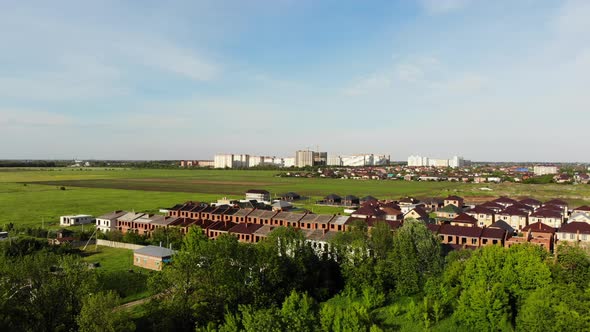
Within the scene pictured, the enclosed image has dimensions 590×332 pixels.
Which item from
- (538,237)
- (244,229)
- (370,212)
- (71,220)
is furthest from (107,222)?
(538,237)

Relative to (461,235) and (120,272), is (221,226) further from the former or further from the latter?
(461,235)

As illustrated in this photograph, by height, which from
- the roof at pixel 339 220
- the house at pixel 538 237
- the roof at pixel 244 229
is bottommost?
the house at pixel 538 237

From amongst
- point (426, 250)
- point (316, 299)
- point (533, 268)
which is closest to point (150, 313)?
point (316, 299)

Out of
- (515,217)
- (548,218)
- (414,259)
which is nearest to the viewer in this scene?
(414,259)

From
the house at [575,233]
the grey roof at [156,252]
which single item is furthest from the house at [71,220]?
the house at [575,233]

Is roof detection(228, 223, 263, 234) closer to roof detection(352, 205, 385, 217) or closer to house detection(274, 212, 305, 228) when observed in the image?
house detection(274, 212, 305, 228)

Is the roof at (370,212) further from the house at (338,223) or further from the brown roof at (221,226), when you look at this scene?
the brown roof at (221,226)
